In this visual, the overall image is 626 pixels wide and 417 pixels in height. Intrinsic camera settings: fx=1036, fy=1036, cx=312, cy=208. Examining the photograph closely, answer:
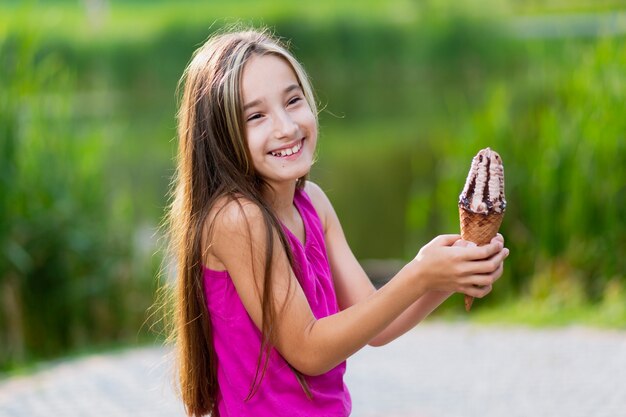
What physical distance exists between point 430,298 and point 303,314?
12.2 inches

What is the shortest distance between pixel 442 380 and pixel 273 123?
9.45 feet

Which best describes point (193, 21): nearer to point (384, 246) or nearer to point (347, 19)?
point (347, 19)

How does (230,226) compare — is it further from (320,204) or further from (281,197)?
(320,204)

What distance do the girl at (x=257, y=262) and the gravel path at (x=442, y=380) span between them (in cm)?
174

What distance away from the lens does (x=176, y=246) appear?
2.18 meters

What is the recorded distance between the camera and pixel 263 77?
2025mm

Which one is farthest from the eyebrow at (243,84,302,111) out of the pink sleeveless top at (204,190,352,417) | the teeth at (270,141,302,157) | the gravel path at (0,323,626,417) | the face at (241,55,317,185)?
the gravel path at (0,323,626,417)

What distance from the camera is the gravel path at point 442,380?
421 cm

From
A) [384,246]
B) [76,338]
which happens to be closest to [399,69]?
[384,246]

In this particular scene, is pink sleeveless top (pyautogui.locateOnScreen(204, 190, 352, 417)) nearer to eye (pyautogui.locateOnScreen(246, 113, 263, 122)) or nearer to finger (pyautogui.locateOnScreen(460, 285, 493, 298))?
eye (pyautogui.locateOnScreen(246, 113, 263, 122))

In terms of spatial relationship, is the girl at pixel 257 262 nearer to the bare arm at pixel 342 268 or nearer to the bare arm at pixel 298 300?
the bare arm at pixel 298 300

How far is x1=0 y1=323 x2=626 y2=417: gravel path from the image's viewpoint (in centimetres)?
421

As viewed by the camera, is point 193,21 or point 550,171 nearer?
point 550,171

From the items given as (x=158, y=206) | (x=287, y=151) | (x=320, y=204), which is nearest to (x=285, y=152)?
(x=287, y=151)
